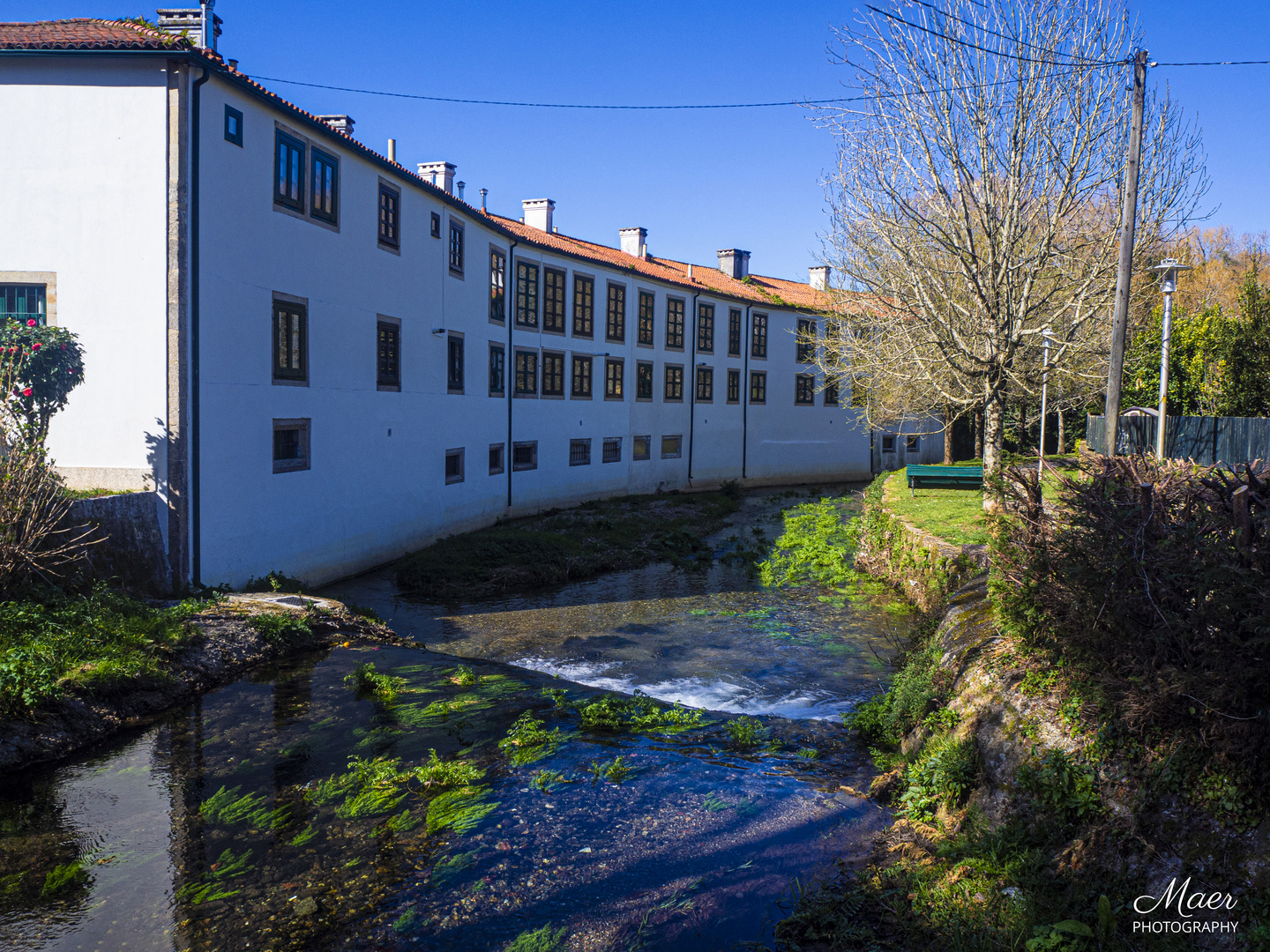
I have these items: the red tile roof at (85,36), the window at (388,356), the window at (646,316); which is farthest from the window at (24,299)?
the window at (646,316)

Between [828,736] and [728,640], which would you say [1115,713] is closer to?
[828,736]

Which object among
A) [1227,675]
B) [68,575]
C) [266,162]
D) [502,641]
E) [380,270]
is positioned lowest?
[502,641]

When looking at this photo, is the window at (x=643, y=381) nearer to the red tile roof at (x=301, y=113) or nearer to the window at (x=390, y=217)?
the red tile roof at (x=301, y=113)

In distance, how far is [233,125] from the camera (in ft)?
42.1

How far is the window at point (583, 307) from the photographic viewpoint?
2776 cm

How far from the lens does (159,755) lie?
25.4ft

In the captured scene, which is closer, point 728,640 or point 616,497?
point 728,640

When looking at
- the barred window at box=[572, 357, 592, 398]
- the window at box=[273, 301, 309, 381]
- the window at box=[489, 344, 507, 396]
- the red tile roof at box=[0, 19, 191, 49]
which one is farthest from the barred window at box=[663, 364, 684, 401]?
the red tile roof at box=[0, 19, 191, 49]

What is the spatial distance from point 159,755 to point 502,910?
4216 mm

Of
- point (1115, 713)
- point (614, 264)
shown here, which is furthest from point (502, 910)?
point (614, 264)

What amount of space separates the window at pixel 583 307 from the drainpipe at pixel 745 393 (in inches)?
402

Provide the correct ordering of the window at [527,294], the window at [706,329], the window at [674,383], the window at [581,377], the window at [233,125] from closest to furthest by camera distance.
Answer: the window at [233,125], the window at [527,294], the window at [581,377], the window at [674,383], the window at [706,329]

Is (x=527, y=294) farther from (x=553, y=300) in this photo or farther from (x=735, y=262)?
(x=735, y=262)

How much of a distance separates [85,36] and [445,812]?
40.2ft
